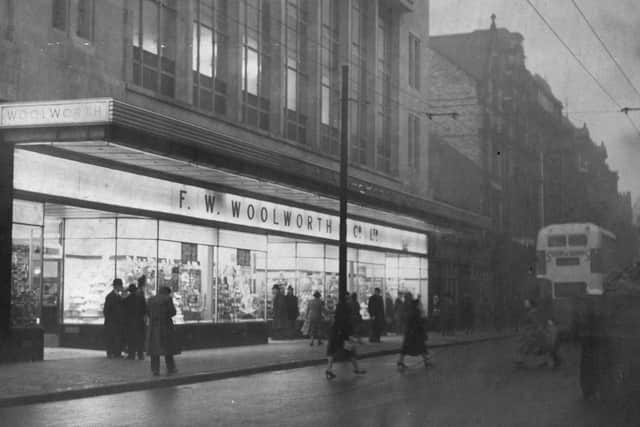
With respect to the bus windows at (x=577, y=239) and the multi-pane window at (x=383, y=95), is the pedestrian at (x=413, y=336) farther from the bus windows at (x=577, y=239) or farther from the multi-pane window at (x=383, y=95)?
the multi-pane window at (x=383, y=95)

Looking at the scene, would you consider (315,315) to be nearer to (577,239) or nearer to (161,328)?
(577,239)

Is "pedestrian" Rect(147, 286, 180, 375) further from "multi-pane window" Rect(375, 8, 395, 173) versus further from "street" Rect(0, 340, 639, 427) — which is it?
"multi-pane window" Rect(375, 8, 395, 173)

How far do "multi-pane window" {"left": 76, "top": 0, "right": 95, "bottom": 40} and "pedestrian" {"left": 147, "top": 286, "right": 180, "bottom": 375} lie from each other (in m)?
7.85

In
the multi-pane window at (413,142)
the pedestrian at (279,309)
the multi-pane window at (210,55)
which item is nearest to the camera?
the multi-pane window at (210,55)

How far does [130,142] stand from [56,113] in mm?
1816

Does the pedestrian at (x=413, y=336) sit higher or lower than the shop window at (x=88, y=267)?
lower

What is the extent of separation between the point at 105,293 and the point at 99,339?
3.78 ft

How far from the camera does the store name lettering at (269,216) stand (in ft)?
96.9

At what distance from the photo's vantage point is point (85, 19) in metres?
25.7

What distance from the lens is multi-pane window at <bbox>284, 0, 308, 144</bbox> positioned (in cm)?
→ 3794

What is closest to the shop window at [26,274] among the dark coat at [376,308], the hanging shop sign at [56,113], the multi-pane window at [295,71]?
the hanging shop sign at [56,113]

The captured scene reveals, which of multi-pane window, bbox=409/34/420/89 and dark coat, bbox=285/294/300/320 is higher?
multi-pane window, bbox=409/34/420/89

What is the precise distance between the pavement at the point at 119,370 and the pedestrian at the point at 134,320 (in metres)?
0.70

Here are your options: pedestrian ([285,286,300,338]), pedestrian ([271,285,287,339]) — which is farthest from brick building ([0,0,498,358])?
pedestrian ([285,286,300,338])
